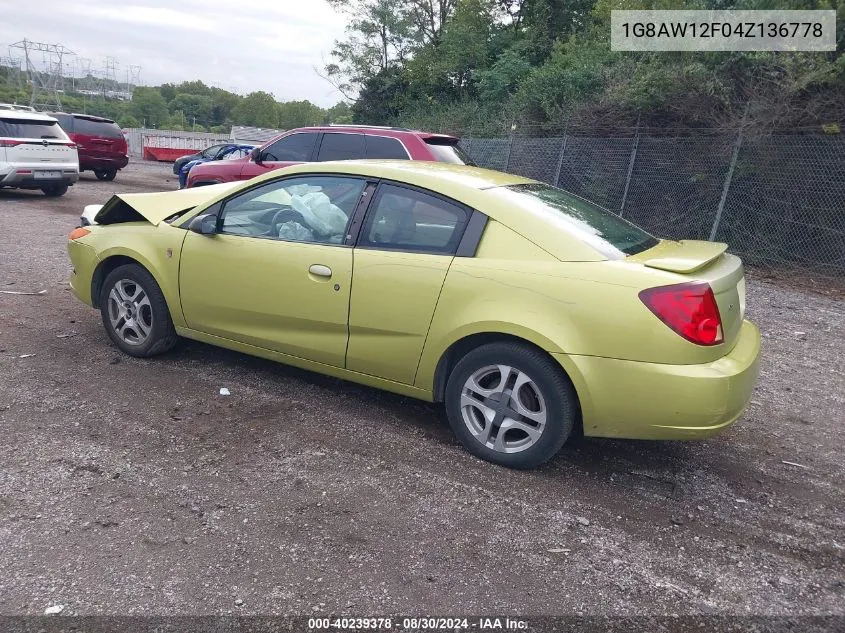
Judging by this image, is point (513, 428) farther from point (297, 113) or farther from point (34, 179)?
point (297, 113)

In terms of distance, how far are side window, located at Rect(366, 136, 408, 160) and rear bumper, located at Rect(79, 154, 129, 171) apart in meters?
11.9

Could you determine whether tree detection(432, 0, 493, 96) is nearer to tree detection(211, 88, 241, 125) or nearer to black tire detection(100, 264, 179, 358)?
black tire detection(100, 264, 179, 358)

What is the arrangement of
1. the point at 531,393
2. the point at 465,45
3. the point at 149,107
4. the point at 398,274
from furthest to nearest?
the point at 149,107 < the point at 465,45 < the point at 398,274 < the point at 531,393

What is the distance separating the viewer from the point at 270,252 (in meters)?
4.02

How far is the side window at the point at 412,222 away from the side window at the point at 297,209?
0.17m

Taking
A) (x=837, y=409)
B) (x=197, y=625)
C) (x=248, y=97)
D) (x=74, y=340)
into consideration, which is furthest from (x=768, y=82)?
(x=248, y=97)

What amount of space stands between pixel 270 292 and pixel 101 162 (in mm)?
16452

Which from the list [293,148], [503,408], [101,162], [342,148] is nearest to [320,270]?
[503,408]

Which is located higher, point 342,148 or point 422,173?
point 342,148

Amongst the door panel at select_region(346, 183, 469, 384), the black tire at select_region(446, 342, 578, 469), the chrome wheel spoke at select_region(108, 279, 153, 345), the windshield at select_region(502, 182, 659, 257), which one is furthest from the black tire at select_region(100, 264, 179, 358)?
the windshield at select_region(502, 182, 659, 257)

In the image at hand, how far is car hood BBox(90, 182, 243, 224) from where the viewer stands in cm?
462

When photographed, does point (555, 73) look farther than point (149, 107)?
No

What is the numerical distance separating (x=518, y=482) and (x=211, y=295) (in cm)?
229

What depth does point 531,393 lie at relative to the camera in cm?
334
